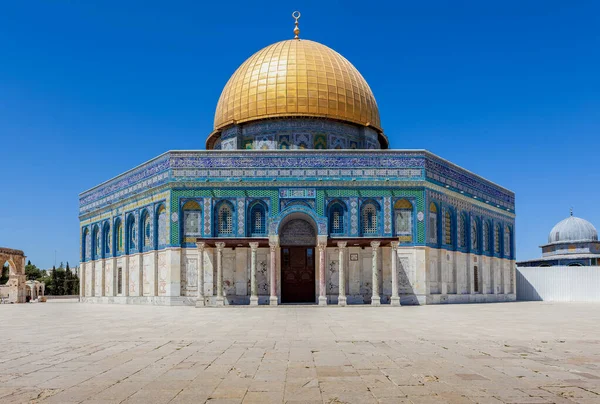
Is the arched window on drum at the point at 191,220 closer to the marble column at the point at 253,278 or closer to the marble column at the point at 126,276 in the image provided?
the marble column at the point at 253,278

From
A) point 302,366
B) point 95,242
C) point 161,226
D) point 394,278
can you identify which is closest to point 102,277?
point 95,242

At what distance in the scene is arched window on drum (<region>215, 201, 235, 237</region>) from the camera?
28297 mm

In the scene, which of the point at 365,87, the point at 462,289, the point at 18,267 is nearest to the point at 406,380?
the point at 462,289

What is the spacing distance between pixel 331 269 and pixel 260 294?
338cm

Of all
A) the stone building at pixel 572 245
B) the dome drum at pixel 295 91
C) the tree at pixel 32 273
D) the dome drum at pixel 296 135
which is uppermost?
the dome drum at pixel 295 91

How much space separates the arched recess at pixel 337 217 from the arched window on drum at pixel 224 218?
4454mm

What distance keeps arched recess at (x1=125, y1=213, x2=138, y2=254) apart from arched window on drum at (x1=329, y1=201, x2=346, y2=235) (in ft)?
35.4

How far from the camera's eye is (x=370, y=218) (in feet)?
94.0

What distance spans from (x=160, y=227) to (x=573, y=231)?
132 ft

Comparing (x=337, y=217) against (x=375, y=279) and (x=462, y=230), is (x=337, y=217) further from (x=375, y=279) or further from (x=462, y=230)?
(x=462, y=230)

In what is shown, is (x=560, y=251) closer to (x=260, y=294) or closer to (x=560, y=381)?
(x=260, y=294)

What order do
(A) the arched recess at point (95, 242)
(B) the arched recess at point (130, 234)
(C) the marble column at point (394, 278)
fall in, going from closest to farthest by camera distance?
(C) the marble column at point (394, 278)
(B) the arched recess at point (130, 234)
(A) the arched recess at point (95, 242)

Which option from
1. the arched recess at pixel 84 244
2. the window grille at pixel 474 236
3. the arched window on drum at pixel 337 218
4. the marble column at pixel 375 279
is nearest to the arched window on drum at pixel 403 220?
the marble column at pixel 375 279

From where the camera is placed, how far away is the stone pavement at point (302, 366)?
6176 mm
